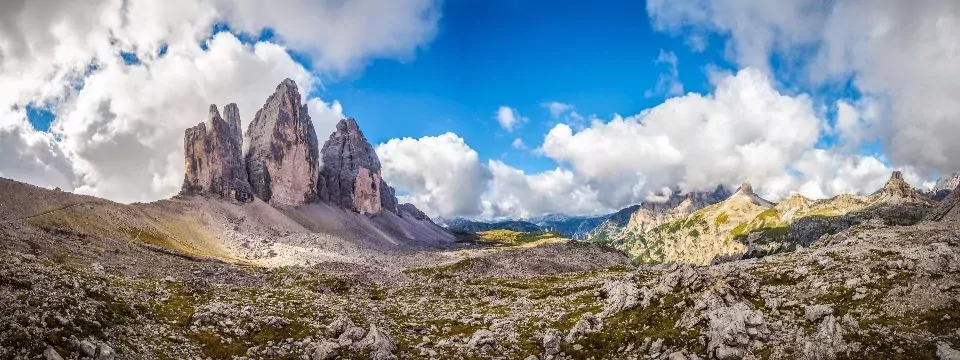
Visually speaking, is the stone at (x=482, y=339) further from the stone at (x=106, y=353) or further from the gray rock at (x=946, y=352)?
the gray rock at (x=946, y=352)

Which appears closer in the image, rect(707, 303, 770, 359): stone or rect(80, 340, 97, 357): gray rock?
rect(80, 340, 97, 357): gray rock

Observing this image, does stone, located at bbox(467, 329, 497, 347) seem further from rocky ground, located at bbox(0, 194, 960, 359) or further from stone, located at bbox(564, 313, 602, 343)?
stone, located at bbox(564, 313, 602, 343)

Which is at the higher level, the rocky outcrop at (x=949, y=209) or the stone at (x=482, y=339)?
the rocky outcrop at (x=949, y=209)

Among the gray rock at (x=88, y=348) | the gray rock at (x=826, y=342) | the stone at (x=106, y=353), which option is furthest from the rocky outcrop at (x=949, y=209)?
the gray rock at (x=88, y=348)

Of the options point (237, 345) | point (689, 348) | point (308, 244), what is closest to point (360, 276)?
point (237, 345)

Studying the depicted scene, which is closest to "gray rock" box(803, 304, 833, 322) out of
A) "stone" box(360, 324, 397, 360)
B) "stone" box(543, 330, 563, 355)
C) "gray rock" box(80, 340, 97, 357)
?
"stone" box(543, 330, 563, 355)

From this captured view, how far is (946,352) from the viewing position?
78.9 feet

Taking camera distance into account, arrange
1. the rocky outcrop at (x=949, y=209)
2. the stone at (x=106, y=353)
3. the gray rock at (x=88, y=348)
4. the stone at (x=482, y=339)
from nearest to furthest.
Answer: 1. the gray rock at (x=88, y=348)
2. the stone at (x=106, y=353)
3. the stone at (x=482, y=339)
4. the rocky outcrop at (x=949, y=209)

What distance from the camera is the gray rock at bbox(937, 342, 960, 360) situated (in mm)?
23703

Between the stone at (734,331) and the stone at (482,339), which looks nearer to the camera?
the stone at (734,331)

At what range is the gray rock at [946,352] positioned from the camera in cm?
2370

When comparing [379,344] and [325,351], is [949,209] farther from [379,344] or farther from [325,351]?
[325,351]

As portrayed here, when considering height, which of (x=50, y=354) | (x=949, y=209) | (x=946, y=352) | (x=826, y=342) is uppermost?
(x=949, y=209)

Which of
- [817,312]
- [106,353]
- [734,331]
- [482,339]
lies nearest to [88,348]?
[106,353]
